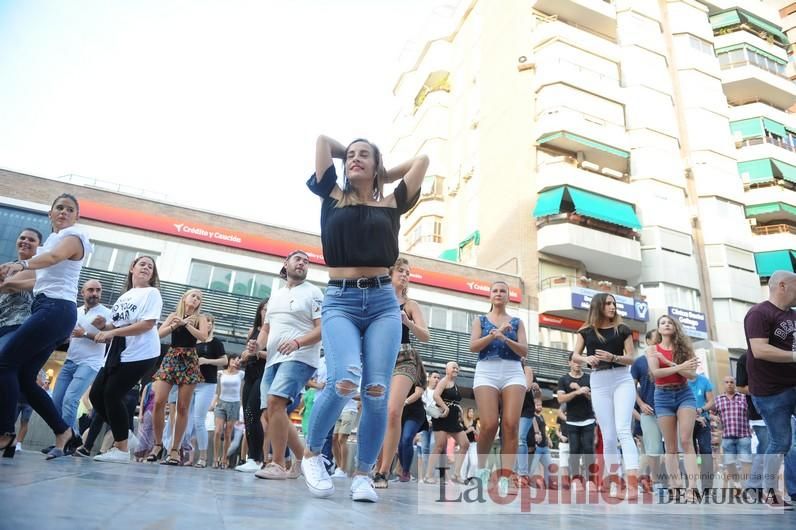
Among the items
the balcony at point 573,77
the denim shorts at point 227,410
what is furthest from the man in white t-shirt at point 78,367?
the balcony at point 573,77

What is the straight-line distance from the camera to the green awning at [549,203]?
25109mm

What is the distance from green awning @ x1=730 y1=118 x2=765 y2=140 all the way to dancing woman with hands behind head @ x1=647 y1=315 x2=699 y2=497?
1298 inches

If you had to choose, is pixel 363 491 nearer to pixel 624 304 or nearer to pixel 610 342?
pixel 610 342

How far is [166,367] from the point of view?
5.64m

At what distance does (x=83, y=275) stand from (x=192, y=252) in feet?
12.9

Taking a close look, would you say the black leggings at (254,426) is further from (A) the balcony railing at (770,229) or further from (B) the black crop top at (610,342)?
(A) the balcony railing at (770,229)

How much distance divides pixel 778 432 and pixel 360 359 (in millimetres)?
3837

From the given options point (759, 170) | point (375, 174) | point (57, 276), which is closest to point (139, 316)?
point (57, 276)

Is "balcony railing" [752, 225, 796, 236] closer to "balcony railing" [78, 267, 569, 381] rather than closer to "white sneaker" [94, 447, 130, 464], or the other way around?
"balcony railing" [78, 267, 569, 381]

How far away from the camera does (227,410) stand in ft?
27.2

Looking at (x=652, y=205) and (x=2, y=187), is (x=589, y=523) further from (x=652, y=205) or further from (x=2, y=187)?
(x=652, y=205)

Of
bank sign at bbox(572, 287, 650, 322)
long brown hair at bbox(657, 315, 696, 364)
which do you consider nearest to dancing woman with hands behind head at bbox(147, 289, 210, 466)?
long brown hair at bbox(657, 315, 696, 364)

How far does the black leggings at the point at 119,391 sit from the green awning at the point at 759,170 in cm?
3535

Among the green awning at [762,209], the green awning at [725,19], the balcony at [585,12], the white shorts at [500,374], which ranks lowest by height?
the white shorts at [500,374]
